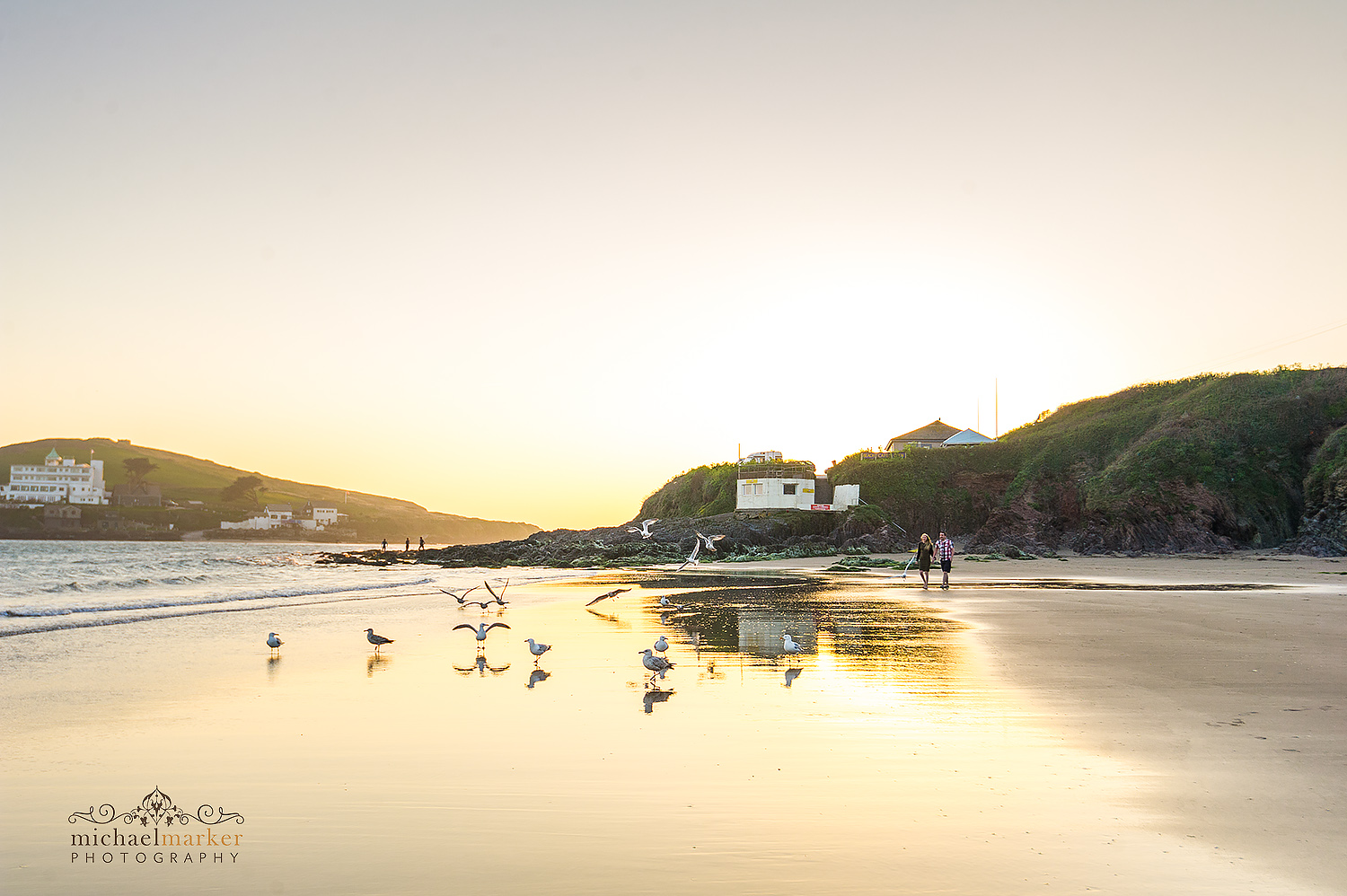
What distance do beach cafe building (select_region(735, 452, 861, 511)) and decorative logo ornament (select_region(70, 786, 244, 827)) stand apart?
5351 centimetres

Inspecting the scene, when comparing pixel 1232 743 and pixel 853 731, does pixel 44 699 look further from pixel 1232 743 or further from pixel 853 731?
pixel 1232 743

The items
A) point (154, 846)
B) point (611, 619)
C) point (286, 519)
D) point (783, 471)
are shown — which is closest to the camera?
point (154, 846)

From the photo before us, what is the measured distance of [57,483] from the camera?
17050cm

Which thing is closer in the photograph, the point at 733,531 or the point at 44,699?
the point at 44,699

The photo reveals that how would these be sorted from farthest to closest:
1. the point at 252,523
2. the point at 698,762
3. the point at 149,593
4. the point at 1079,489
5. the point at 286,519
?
the point at 286,519
the point at 252,523
the point at 1079,489
the point at 149,593
the point at 698,762

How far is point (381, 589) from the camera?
2720 cm

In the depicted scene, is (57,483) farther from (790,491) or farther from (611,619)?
(611,619)

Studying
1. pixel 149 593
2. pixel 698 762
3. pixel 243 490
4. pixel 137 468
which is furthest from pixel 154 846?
pixel 137 468

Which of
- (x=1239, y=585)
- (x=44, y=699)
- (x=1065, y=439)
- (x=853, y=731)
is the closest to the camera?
(x=853, y=731)

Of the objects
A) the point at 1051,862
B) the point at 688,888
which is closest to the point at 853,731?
the point at 1051,862

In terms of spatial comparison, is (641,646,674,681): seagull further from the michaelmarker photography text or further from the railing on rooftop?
the railing on rooftop

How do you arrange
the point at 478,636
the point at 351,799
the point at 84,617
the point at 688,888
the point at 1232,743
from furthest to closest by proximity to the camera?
the point at 84,617 < the point at 478,636 < the point at 1232,743 < the point at 351,799 < the point at 688,888

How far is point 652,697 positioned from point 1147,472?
4870 cm

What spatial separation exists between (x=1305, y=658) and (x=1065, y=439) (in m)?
51.5
